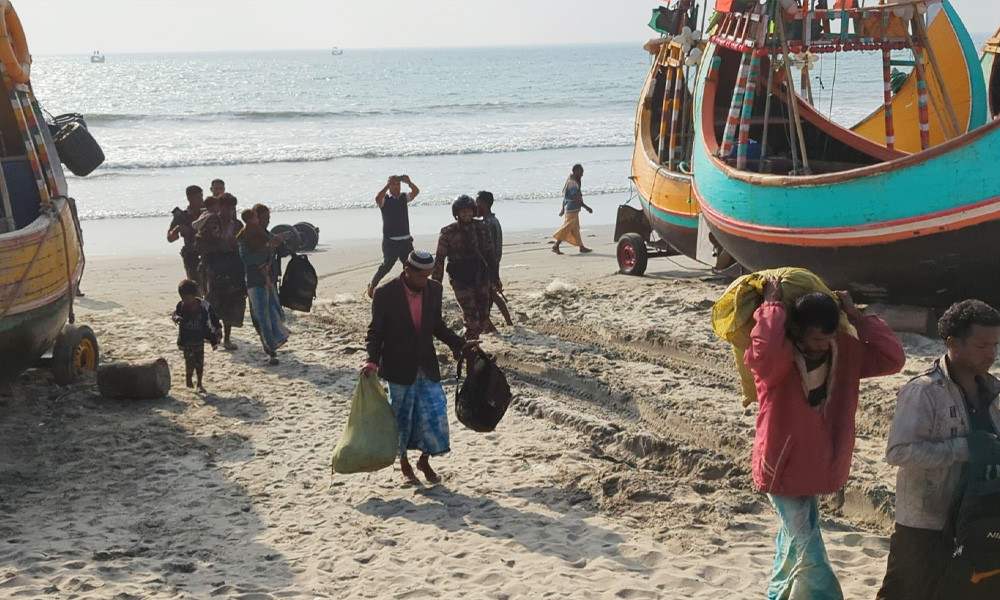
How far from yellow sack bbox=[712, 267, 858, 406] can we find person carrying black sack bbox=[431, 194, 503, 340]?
552cm

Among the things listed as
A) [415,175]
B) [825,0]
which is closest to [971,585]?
[825,0]

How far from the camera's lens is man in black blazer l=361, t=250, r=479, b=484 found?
700 cm

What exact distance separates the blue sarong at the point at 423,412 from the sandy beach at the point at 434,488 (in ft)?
0.95

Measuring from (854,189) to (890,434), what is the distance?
627cm

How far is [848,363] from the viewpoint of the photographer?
4.64 metres

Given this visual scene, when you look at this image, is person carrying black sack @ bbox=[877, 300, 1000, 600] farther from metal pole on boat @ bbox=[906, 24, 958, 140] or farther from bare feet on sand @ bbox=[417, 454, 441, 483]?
metal pole on boat @ bbox=[906, 24, 958, 140]

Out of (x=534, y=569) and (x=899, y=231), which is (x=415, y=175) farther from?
(x=534, y=569)

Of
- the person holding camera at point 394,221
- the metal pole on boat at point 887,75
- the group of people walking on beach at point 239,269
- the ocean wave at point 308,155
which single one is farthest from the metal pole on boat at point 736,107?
the ocean wave at point 308,155

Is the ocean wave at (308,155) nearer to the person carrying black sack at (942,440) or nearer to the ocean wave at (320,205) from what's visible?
the ocean wave at (320,205)

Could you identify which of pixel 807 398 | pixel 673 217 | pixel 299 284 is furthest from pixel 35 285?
pixel 673 217

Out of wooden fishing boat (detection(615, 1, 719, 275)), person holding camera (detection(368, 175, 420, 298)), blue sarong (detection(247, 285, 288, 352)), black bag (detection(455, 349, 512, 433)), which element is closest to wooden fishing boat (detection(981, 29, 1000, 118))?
wooden fishing boat (detection(615, 1, 719, 275))

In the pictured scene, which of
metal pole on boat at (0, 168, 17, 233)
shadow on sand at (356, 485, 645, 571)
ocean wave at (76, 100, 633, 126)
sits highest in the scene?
metal pole on boat at (0, 168, 17, 233)

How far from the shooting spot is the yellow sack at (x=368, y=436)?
6938mm

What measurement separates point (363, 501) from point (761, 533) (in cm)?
228
